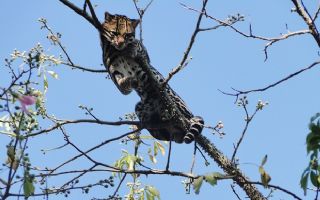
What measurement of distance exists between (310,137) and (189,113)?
2986 mm

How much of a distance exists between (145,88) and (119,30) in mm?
906

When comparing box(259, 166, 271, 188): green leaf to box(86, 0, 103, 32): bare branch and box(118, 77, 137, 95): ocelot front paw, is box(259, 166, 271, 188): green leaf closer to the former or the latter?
box(86, 0, 103, 32): bare branch

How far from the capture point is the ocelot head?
229 inches

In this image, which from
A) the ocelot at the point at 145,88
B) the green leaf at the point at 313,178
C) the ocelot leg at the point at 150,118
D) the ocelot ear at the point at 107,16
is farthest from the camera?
the ocelot ear at the point at 107,16

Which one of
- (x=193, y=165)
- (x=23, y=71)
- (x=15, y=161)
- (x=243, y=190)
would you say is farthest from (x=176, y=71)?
(x=15, y=161)

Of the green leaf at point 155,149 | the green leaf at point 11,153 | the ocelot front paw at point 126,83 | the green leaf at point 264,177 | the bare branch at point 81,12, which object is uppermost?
the ocelot front paw at point 126,83

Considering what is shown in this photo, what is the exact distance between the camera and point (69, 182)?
431cm

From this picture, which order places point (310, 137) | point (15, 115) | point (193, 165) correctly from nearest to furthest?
point (310, 137) < point (15, 115) < point (193, 165)

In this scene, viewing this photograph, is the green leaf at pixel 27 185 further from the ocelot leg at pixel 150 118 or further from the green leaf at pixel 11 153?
the ocelot leg at pixel 150 118

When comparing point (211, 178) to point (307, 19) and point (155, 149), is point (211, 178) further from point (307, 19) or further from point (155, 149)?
point (155, 149)

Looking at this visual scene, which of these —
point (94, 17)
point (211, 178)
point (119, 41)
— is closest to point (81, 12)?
point (94, 17)

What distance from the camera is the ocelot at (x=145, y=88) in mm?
5332

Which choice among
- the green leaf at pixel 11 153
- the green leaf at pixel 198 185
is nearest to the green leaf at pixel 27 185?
the green leaf at pixel 11 153

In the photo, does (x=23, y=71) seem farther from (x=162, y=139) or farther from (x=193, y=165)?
(x=162, y=139)
